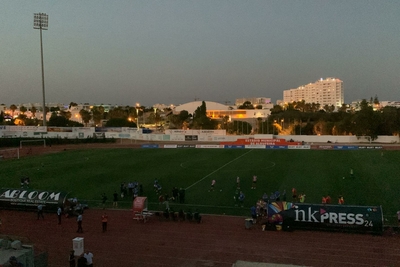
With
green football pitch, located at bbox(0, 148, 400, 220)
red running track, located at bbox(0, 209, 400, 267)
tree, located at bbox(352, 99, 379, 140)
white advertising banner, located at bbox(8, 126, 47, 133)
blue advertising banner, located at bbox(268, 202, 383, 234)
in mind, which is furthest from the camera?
white advertising banner, located at bbox(8, 126, 47, 133)

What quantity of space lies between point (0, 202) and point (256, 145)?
43439 mm

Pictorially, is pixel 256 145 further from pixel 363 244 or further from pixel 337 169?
pixel 363 244

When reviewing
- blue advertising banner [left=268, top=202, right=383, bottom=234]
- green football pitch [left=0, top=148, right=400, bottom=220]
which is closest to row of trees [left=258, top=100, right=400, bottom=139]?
green football pitch [left=0, top=148, right=400, bottom=220]

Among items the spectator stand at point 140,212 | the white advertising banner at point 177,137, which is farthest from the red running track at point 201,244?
the white advertising banner at point 177,137

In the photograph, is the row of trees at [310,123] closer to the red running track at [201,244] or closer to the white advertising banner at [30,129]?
the white advertising banner at [30,129]

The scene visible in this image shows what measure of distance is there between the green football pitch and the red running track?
383cm

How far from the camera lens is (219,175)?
107 feet

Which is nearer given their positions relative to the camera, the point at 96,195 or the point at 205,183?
the point at 96,195

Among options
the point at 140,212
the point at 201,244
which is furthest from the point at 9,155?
the point at 201,244

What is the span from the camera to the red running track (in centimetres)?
1357

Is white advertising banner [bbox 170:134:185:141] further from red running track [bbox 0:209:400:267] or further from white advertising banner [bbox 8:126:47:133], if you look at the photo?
red running track [bbox 0:209:400:267]

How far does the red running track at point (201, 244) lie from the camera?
13.6m

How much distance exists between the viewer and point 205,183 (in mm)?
29219

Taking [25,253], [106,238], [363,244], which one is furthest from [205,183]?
[25,253]
